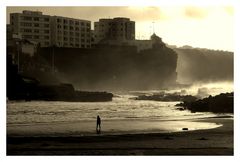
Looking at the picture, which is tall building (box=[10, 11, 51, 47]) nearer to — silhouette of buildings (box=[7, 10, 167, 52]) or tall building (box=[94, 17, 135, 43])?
silhouette of buildings (box=[7, 10, 167, 52])

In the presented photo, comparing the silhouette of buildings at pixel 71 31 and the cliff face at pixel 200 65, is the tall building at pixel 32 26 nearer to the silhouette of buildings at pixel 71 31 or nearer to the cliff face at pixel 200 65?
the silhouette of buildings at pixel 71 31

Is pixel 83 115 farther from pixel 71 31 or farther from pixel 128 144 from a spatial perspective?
pixel 71 31

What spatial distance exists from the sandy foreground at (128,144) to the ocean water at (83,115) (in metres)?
0.12

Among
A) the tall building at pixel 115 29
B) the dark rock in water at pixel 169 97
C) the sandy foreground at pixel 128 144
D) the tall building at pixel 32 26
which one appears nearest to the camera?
the sandy foreground at pixel 128 144

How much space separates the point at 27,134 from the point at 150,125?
1736 millimetres

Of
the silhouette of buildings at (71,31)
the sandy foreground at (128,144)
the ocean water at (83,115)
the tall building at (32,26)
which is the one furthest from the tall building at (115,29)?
the sandy foreground at (128,144)

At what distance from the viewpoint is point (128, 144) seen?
263 inches

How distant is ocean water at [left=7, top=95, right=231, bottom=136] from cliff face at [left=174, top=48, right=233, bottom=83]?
476 mm

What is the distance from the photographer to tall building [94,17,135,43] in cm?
688

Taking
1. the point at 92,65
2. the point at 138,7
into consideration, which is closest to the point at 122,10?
the point at 138,7

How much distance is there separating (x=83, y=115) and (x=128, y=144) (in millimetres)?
687

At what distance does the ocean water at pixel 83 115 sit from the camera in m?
6.76

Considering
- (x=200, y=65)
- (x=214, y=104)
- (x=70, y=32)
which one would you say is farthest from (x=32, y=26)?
(x=214, y=104)
